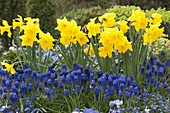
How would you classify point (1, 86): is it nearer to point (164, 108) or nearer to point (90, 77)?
point (90, 77)

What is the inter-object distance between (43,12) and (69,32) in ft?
13.9

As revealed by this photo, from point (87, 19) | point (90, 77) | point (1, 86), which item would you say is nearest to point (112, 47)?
point (90, 77)

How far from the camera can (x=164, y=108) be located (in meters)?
3.44

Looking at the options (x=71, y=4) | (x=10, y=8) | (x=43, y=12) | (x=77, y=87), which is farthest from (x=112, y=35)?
(x=71, y=4)

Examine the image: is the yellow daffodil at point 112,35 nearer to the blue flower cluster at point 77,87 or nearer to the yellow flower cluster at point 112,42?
the yellow flower cluster at point 112,42

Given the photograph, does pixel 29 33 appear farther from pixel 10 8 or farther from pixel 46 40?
pixel 10 8

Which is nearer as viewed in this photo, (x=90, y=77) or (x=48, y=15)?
(x=90, y=77)

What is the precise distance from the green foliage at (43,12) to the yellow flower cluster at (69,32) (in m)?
4.05

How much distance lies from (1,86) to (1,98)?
5.4 inches

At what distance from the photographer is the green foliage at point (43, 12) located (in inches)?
305

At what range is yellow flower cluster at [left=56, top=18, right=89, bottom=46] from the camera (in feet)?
11.7

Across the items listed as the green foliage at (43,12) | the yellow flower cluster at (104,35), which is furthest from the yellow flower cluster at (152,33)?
the green foliage at (43,12)

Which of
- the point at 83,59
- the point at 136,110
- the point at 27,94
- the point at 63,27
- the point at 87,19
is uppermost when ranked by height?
the point at 87,19

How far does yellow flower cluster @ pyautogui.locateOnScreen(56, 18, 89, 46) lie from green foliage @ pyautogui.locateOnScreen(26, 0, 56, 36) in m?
4.05
